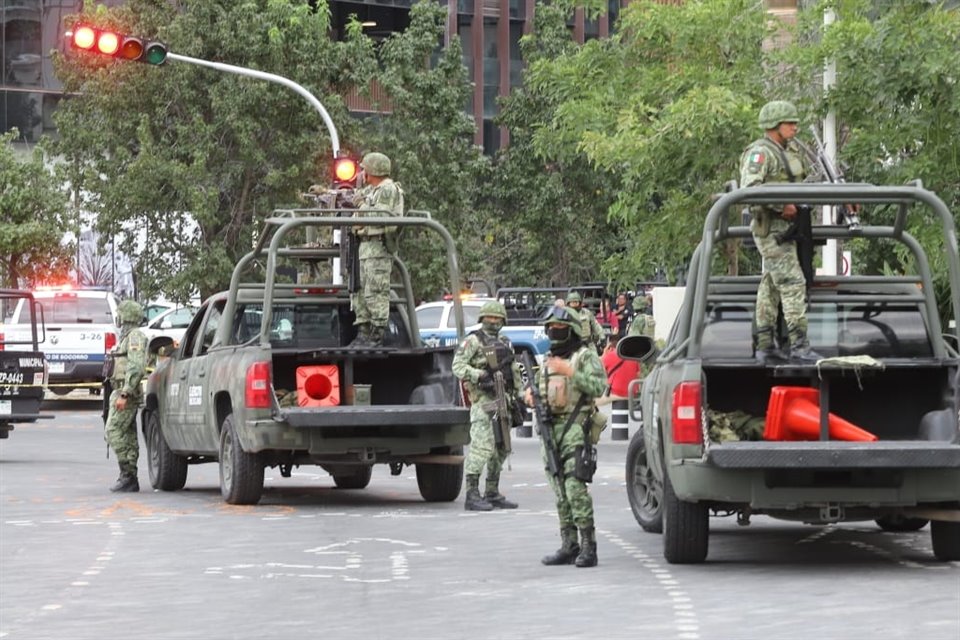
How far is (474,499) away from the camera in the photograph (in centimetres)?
1736

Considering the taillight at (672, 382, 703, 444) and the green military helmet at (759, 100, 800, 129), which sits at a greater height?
the green military helmet at (759, 100, 800, 129)

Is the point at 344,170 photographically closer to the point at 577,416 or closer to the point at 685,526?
the point at 577,416

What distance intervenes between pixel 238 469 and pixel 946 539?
6.55 m

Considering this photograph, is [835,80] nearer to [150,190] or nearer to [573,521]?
[573,521]

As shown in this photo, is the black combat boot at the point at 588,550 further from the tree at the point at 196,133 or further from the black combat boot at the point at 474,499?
the tree at the point at 196,133

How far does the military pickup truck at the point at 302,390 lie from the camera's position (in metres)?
17.1

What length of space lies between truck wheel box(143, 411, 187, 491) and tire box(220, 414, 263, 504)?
2.11 m

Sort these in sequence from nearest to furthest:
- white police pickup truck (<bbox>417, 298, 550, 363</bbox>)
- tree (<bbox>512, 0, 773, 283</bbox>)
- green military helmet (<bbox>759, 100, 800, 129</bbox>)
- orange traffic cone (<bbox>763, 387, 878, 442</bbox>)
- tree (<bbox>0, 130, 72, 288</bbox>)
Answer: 1. orange traffic cone (<bbox>763, 387, 878, 442</bbox>)
2. green military helmet (<bbox>759, 100, 800, 129</bbox>)
3. tree (<bbox>512, 0, 773, 283</bbox>)
4. white police pickup truck (<bbox>417, 298, 550, 363</bbox>)
5. tree (<bbox>0, 130, 72, 288</bbox>)

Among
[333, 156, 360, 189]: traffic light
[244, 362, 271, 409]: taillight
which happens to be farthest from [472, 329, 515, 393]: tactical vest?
[333, 156, 360, 189]: traffic light

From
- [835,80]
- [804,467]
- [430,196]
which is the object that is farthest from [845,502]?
[430,196]

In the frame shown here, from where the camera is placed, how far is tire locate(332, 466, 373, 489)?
66.2ft

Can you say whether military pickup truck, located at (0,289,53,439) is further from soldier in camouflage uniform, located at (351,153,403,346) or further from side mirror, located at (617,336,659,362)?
side mirror, located at (617,336,659,362)

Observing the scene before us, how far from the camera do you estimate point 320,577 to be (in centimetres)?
1260

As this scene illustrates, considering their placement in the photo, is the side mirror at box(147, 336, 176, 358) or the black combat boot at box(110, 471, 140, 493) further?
the side mirror at box(147, 336, 176, 358)
